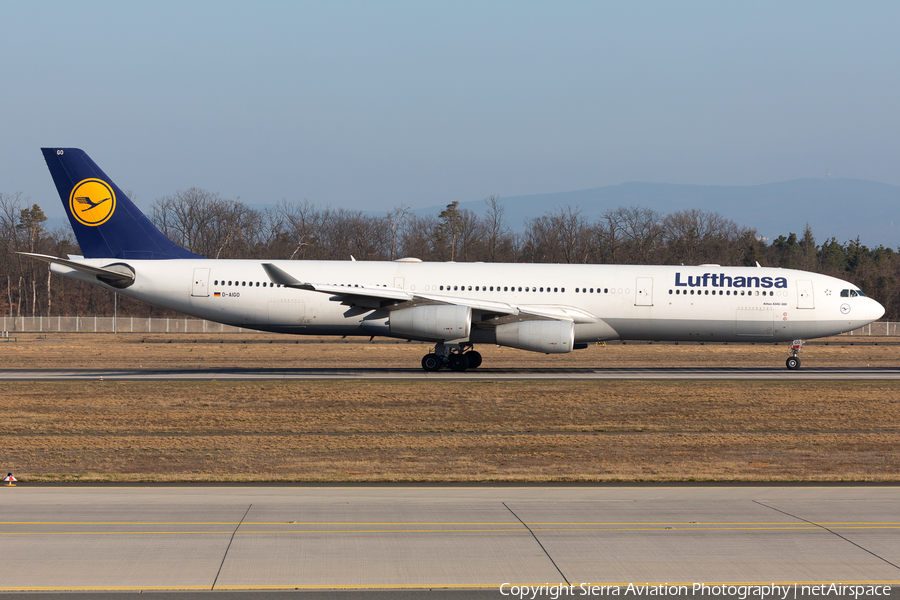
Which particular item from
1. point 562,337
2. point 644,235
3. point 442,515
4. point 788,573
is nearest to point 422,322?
point 562,337

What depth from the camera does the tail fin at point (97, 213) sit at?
30.4 metres

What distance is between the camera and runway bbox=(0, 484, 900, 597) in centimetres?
766

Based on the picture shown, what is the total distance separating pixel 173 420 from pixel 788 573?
14382 millimetres

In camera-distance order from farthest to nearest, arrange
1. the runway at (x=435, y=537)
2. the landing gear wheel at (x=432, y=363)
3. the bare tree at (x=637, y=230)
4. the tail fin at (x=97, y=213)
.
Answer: the bare tree at (x=637, y=230) < the tail fin at (x=97, y=213) < the landing gear wheel at (x=432, y=363) < the runway at (x=435, y=537)

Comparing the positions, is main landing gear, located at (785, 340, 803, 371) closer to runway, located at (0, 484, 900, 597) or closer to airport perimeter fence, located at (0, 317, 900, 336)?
runway, located at (0, 484, 900, 597)

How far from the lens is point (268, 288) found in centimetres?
2977

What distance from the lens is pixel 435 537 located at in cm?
900

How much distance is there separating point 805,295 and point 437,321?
44.7 ft

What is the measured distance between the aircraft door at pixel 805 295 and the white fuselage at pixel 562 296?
36 millimetres

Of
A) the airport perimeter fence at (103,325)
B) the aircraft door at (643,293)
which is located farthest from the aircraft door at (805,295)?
the airport perimeter fence at (103,325)

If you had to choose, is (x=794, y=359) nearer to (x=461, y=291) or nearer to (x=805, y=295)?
(x=805, y=295)

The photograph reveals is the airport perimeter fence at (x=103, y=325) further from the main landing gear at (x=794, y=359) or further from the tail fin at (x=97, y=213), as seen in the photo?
the main landing gear at (x=794, y=359)

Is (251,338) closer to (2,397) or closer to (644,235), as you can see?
(2,397)

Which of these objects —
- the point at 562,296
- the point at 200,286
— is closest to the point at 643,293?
the point at 562,296
